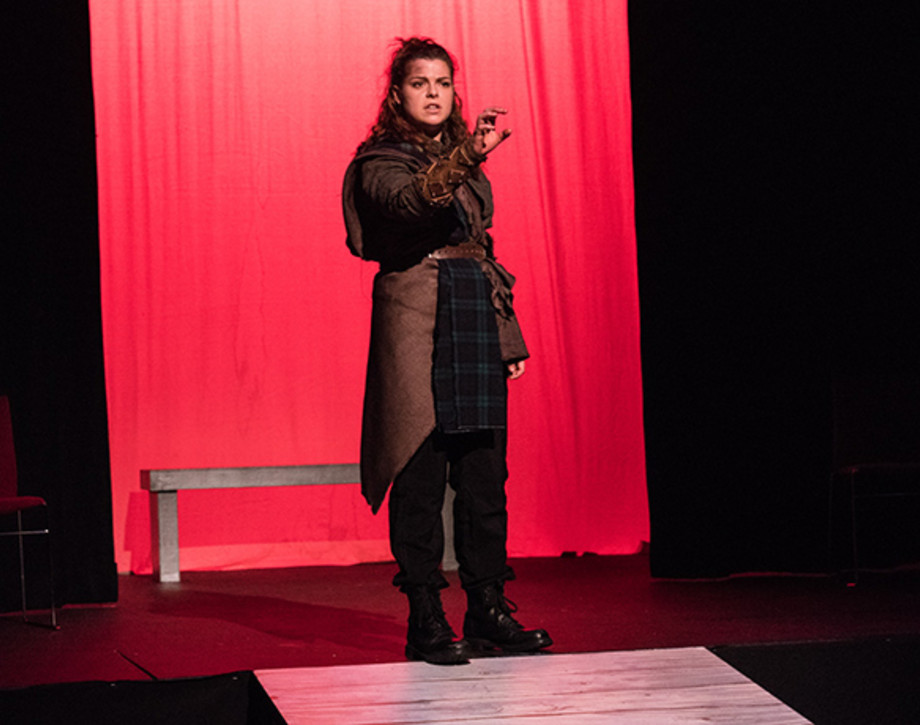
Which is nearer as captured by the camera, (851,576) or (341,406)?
(851,576)

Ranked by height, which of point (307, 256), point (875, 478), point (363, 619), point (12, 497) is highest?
point (307, 256)

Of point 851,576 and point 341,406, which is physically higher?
point 341,406

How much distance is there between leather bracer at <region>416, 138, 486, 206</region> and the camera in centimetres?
235

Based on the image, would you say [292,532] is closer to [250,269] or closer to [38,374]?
[250,269]

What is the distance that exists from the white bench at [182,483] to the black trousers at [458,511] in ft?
6.82

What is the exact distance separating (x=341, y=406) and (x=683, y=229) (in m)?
1.64

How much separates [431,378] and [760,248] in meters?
2.05

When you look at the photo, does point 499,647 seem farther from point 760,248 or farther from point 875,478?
point 875,478

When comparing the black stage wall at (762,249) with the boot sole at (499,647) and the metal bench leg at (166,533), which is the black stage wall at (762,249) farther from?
the metal bench leg at (166,533)

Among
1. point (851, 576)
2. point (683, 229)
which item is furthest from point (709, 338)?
point (851, 576)

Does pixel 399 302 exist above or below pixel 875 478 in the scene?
above

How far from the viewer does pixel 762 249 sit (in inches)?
170

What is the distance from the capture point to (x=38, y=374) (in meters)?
3.98

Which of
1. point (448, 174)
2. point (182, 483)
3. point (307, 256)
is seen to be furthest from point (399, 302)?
point (307, 256)
